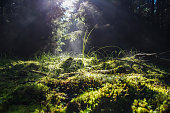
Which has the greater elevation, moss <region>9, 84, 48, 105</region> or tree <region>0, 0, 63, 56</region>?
tree <region>0, 0, 63, 56</region>

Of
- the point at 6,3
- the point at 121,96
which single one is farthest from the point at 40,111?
the point at 6,3

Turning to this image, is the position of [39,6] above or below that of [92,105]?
above

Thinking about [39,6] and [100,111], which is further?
[39,6]

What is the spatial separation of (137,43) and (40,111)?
12.9 metres

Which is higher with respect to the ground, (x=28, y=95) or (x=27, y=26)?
(x=27, y=26)

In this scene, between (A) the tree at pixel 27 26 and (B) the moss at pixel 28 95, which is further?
(A) the tree at pixel 27 26

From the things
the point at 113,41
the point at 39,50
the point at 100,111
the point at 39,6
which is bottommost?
the point at 100,111

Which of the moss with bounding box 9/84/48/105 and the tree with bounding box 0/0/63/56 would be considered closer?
the moss with bounding box 9/84/48/105

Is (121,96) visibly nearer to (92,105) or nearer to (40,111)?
(92,105)

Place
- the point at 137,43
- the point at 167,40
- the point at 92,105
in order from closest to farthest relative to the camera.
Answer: the point at 92,105, the point at 137,43, the point at 167,40

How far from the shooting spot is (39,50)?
28.0 feet

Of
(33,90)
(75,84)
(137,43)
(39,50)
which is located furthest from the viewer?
(137,43)

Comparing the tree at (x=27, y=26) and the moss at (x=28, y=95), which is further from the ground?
the tree at (x=27, y=26)

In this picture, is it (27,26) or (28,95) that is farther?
(27,26)
